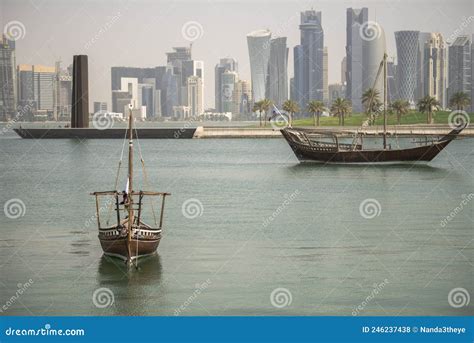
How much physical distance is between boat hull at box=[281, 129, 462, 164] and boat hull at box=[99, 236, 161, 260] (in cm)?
6031

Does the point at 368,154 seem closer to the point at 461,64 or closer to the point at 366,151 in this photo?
the point at 366,151

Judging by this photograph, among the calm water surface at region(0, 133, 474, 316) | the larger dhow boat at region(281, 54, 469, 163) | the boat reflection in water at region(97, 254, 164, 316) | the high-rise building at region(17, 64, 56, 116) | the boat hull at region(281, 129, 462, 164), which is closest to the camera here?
the boat reflection in water at region(97, 254, 164, 316)

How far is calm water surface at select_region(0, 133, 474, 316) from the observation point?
96.4 ft

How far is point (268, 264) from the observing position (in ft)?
116

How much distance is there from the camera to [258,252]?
38.4 metres

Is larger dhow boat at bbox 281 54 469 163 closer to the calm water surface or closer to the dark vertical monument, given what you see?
the calm water surface

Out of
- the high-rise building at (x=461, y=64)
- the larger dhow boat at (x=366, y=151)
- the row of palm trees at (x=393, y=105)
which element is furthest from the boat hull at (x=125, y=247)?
the row of palm trees at (x=393, y=105)

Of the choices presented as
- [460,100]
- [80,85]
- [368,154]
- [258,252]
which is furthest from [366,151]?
[80,85]

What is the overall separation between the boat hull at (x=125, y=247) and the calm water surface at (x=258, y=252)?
14.1 inches

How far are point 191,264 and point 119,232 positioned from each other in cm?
282

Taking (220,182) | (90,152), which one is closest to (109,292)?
(220,182)

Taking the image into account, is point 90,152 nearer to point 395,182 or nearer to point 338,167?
point 338,167

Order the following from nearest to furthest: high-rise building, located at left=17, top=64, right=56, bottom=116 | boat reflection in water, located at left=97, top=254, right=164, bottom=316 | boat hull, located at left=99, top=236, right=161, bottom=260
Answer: boat reflection in water, located at left=97, top=254, right=164, bottom=316 < boat hull, located at left=99, top=236, right=161, bottom=260 < high-rise building, located at left=17, top=64, right=56, bottom=116

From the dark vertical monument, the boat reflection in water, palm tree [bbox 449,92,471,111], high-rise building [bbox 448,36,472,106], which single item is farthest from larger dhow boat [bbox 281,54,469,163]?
the dark vertical monument
